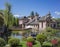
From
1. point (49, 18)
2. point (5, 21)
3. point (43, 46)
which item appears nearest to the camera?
point (43, 46)

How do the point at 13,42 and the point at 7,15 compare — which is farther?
the point at 7,15

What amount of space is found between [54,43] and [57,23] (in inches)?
1163

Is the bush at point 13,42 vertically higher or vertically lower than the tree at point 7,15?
lower

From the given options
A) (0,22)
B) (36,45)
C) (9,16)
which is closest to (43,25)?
(9,16)

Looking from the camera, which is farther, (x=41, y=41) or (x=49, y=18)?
(x=49, y=18)

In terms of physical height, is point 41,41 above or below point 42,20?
below

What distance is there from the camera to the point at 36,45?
18.2 metres

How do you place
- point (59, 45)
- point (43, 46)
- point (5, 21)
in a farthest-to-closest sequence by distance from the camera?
point (5, 21) < point (43, 46) < point (59, 45)

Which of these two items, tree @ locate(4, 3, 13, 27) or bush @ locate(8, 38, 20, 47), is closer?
bush @ locate(8, 38, 20, 47)

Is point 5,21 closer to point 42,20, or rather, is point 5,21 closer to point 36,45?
point 42,20

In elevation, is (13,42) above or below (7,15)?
below

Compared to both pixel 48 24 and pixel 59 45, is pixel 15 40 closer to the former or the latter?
pixel 59 45

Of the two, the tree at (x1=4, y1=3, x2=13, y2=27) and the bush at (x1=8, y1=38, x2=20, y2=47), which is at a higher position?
the tree at (x1=4, y1=3, x2=13, y2=27)

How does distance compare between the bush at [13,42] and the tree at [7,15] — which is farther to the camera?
the tree at [7,15]
